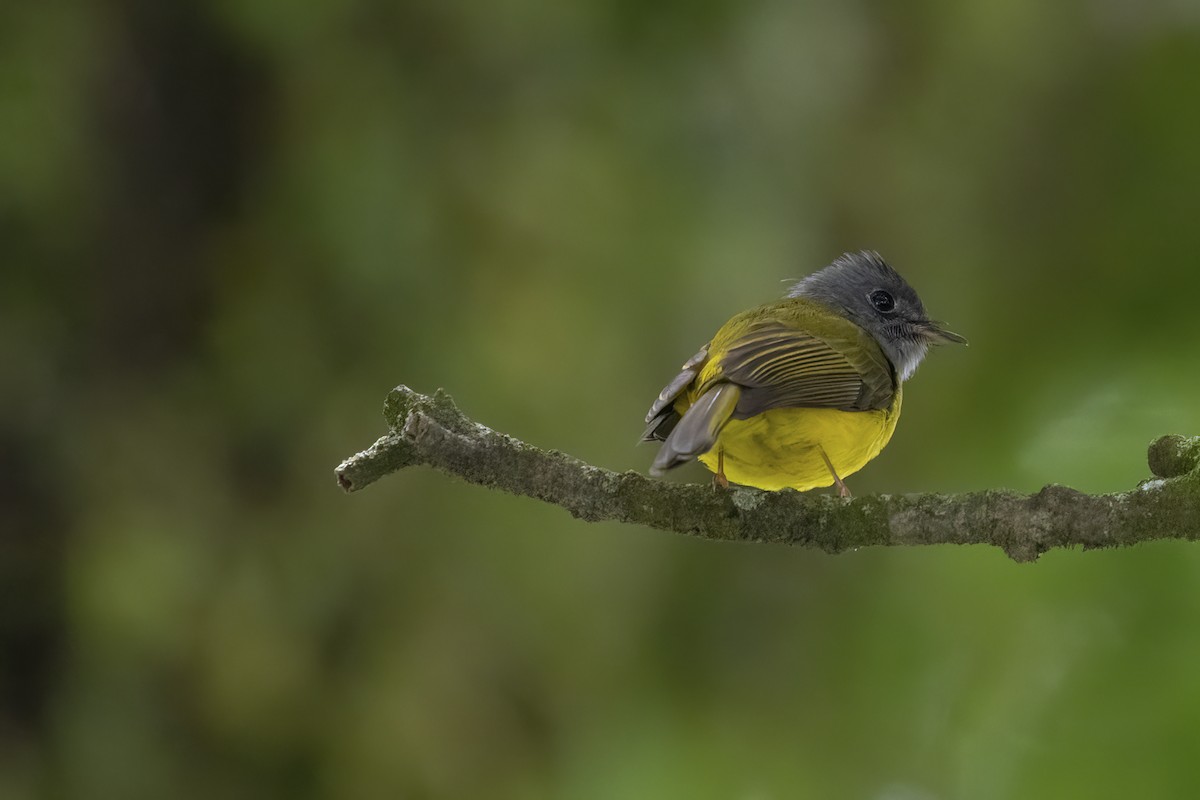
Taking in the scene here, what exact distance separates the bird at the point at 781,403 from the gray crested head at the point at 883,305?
0.60ft

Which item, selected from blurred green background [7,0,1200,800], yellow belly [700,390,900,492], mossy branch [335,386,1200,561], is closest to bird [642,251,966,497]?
yellow belly [700,390,900,492]

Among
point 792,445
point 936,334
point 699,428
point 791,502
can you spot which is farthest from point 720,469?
point 936,334

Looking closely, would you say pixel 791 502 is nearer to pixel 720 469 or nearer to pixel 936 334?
pixel 720 469

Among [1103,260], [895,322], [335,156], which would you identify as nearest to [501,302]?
[335,156]

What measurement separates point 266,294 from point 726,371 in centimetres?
244

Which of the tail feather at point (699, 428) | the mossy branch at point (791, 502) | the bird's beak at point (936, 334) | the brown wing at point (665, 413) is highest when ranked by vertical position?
the bird's beak at point (936, 334)

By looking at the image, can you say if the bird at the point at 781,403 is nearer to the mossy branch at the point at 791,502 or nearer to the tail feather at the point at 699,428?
the tail feather at the point at 699,428

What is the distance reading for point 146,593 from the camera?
4.60 metres

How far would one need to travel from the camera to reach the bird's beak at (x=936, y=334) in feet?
15.1

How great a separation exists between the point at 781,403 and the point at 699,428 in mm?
451

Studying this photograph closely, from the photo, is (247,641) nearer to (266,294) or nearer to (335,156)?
(266,294)

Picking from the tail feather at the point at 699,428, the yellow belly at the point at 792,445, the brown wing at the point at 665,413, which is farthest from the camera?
the brown wing at the point at 665,413

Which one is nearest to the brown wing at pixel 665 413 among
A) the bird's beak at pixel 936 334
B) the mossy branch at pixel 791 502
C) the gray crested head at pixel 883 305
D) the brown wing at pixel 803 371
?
the brown wing at pixel 803 371

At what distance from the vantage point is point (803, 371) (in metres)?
3.62
